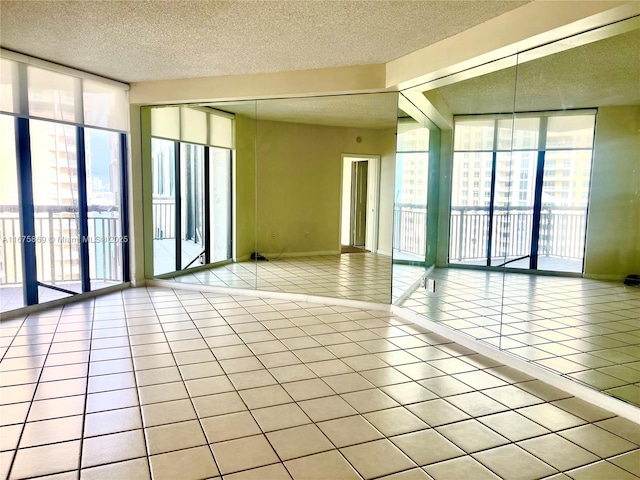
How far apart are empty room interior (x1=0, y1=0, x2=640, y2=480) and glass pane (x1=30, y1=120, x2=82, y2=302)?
3 centimetres

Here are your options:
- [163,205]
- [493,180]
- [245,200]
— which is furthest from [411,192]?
[163,205]

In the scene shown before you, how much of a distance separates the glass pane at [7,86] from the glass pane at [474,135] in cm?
483

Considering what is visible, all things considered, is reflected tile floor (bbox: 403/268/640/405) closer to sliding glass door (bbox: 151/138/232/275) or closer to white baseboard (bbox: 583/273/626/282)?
white baseboard (bbox: 583/273/626/282)

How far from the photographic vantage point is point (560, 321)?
3.79 metres

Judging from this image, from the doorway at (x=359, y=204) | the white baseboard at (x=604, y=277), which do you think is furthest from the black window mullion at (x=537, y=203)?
the doorway at (x=359, y=204)

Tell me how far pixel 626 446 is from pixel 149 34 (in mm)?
4216

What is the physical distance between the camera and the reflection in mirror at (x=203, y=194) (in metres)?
5.59

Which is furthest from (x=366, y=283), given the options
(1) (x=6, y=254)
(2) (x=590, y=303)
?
(1) (x=6, y=254)

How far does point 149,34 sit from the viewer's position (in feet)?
11.7

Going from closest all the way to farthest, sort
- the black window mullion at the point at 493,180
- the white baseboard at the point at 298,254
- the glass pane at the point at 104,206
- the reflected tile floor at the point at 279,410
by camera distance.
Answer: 1. the reflected tile floor at the point at 279,410
2. the glass pane at the point at 104,206
3. the black window mullion at the point at 493,180
4. the white baseboard at the point at 298,254

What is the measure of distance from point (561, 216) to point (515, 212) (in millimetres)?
584

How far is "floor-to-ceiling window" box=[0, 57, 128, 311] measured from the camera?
13.6 ft

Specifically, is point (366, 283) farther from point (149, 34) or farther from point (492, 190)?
point (149, 34)

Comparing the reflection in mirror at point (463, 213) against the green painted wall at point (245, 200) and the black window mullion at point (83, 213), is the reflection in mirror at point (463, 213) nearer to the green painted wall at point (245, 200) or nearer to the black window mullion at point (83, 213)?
the green painted wall at point (245, 200)
